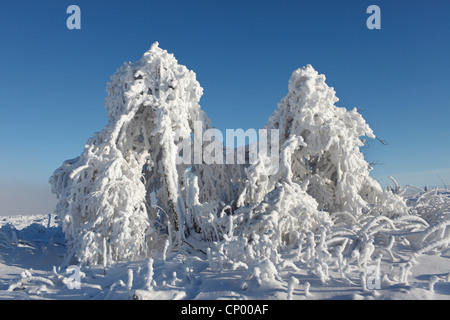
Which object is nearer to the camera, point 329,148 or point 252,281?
point 252,281

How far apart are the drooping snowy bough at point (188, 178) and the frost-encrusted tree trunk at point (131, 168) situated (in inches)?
1.0

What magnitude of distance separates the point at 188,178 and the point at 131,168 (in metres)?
1.54

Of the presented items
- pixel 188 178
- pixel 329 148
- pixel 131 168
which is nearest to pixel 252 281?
pixel 188 178

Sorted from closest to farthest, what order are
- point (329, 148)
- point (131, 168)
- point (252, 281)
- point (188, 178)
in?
point (252, 281), point (188, 178), point (131, 168), point (329, 148)

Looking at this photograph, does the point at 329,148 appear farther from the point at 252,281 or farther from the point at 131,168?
the point at 131,168

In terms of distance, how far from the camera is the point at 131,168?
704 centimetres

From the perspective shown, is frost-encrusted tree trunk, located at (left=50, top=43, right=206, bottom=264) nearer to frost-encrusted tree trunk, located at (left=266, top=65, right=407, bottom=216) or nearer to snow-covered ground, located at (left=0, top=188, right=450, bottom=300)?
snow-covered ground, located at (left=0, top=188, right=450, bottom=300)

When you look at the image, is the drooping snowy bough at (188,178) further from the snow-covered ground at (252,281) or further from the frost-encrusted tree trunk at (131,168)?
the snow-covered ground at (252,281)

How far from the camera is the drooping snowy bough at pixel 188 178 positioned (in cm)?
591

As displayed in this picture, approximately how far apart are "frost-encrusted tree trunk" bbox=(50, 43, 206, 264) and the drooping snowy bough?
25 millimetres
